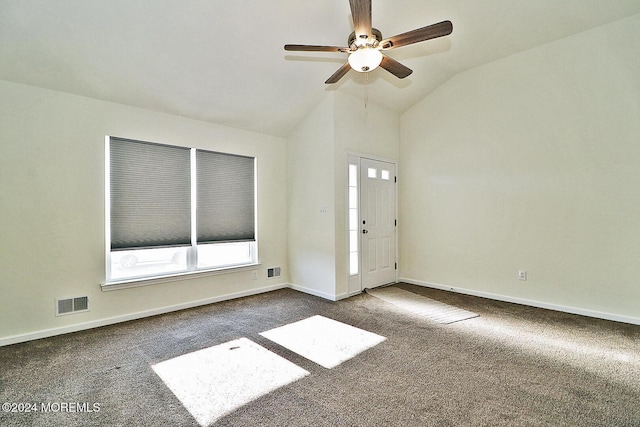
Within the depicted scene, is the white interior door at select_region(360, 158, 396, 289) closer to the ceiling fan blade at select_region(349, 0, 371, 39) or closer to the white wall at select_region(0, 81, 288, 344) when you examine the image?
the ceiling fan blade at select_region(349, 0, 371, 39)

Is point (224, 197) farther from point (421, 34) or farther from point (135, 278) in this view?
point (421, 34)

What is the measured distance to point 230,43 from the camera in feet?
10.6

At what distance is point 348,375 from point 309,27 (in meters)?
3.42

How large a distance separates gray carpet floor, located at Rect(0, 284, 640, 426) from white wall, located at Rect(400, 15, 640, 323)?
1.98 feet

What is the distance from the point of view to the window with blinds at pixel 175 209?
11.6 feet

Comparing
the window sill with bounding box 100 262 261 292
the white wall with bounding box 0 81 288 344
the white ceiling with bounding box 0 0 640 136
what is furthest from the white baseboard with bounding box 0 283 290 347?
the white ceiling with bounding box 0 0 640 136

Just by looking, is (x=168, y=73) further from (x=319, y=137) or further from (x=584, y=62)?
(x=584, y=62)

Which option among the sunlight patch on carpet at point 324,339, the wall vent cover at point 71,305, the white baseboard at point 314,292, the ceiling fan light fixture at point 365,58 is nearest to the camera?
the ceiling fan light fixture at point 365,58

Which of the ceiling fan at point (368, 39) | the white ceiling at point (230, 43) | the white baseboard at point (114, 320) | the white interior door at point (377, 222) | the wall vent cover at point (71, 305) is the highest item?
the white ceiling at point (230, 43)

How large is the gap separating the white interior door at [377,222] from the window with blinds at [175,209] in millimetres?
1754

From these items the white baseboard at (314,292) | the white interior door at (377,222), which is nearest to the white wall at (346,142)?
the white baseboard at (314,292)

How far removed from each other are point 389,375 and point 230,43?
11.6 ft

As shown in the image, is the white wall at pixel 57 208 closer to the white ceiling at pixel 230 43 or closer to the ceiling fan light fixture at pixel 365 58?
→ the white ceiling at pixel 230 43

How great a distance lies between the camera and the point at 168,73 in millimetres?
3348
